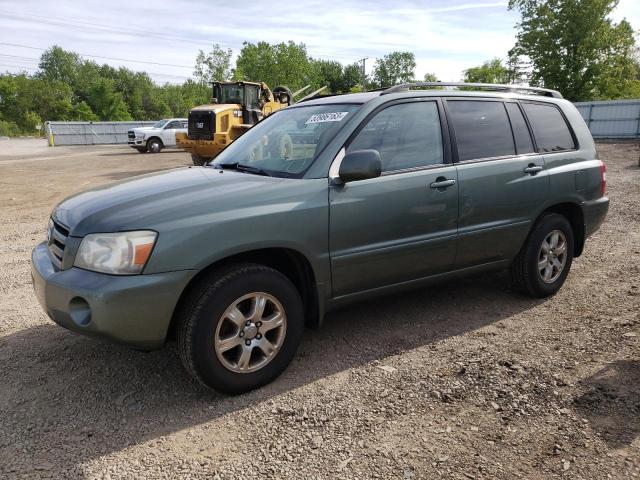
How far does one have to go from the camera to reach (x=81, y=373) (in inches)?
132

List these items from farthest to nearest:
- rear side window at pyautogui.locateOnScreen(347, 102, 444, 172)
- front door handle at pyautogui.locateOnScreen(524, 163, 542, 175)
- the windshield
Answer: front door handle at pyautogui.locateOnScreen(524, 163, 542, 175) → rear side window at pyautogui.locateOnScreen(347, 102, 444, 172) → the windshield

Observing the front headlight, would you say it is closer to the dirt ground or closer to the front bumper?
the front bumper

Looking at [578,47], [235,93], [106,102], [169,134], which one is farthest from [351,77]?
[235,93]

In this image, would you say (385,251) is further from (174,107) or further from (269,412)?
(174,107)

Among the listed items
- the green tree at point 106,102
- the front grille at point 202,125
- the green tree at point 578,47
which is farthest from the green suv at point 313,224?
the green tree at point 106,102

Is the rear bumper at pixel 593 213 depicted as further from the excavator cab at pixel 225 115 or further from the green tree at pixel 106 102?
the green tree at pixel 106 102

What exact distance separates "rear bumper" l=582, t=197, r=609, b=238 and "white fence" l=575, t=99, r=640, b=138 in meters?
24.6

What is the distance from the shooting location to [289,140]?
3.76m

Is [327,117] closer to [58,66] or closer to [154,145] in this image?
[154,145]

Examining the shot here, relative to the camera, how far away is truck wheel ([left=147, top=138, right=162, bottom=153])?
26984 mm

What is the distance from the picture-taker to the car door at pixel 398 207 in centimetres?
333

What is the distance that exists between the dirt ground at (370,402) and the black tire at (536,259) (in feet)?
0.43

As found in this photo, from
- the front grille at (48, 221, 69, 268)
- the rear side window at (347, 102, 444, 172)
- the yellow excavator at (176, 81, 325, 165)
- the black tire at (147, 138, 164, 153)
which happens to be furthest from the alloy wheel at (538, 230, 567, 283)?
the black tire at (147, 138, 164, 153)

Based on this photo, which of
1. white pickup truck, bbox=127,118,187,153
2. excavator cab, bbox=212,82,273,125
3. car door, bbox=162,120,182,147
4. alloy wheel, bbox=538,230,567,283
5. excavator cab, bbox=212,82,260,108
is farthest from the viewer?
car door, bbox=162,120,182,147
